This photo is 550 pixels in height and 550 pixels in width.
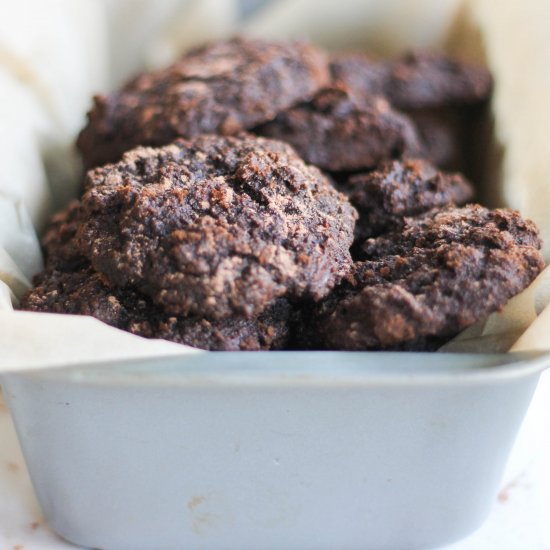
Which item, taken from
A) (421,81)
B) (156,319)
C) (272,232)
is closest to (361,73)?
(421,81)

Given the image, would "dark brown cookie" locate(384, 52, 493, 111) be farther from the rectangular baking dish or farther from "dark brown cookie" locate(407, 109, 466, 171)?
the rectangular baking dish

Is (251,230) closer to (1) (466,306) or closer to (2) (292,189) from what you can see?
(2) (292,189)

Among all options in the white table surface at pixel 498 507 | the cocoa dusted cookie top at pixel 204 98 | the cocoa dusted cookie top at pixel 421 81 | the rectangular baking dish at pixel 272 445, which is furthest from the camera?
the cocoa dusted cookie top at pixel 421 81

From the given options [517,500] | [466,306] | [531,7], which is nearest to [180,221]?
[466,306]

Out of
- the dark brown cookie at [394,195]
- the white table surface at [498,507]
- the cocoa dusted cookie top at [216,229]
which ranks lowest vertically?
the white table surface at [498,507]

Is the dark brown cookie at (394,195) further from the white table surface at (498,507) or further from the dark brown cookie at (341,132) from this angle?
the white table surface at (498,507)

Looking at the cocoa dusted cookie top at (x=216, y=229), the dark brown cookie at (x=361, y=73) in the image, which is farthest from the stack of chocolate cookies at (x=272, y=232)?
the dark brown cookie at (x=361, y=73)

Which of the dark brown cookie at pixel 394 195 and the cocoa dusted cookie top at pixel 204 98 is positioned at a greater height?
the cocoa dusted cookie top at pixel 204 98
